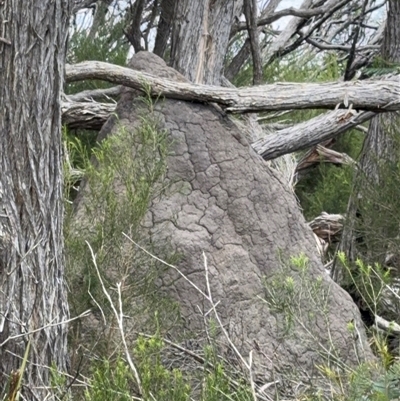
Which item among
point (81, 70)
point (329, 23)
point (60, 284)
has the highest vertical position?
point (329, 23)

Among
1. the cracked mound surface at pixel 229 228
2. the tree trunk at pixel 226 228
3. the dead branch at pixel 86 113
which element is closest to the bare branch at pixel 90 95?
the dead branch at pixel 86 113

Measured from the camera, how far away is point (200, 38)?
8.57m

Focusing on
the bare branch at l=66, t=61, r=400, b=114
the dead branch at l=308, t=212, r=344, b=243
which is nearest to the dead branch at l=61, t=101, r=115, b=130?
the bare branch at l=66, t=61, r=400, b=114

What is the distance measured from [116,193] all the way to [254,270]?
91 centimetres

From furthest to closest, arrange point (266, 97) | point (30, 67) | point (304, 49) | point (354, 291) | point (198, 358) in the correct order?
1. point (304, 49)
2. point (354, 291)
3. point (266, 97)
4. point (198, 358)
5. point (30, 67)

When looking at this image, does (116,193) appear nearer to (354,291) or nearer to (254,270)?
(254,270)

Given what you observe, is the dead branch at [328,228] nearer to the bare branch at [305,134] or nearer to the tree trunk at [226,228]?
the bare branch at [305,134]

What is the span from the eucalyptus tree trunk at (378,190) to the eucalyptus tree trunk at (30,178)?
3631 mm

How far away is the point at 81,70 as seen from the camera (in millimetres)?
6371

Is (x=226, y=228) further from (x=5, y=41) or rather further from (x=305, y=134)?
(x=305, y=134)

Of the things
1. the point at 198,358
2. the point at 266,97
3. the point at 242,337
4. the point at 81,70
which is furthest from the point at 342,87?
the point at 198,358

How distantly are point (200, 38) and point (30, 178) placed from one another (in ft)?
15.3

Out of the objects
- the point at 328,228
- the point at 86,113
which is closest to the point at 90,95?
the point at 86,113

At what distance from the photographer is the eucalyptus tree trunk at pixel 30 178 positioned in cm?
405
